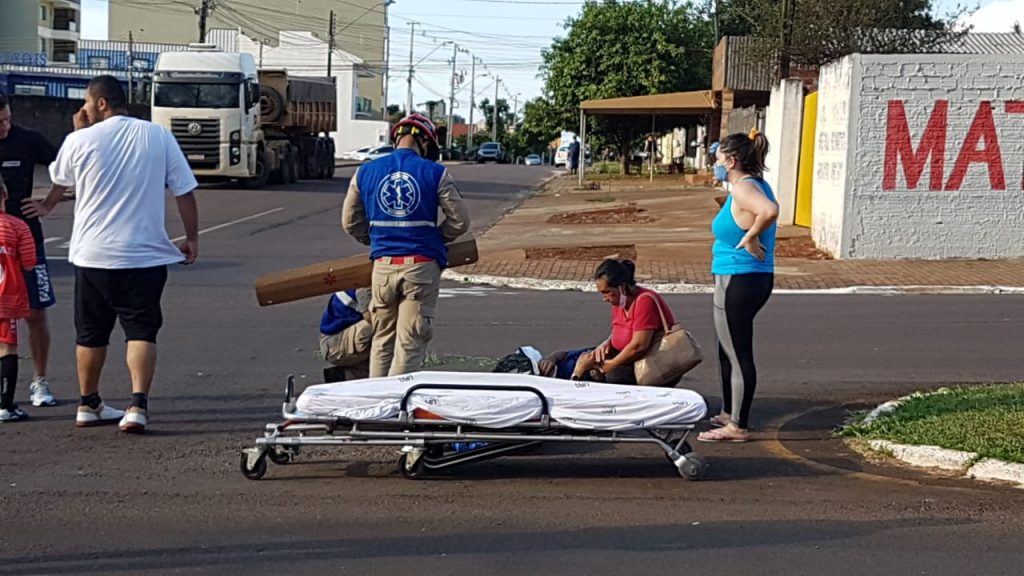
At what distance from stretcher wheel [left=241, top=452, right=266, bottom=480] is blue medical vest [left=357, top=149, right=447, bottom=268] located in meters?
1.34

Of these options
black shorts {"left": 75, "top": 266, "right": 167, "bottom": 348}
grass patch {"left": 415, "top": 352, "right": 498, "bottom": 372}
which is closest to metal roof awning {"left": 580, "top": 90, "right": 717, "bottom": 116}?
grass patch {"left": 415, "top": 352, "right": 498, "bottom": 372}

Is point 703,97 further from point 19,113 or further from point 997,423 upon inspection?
point 997,423

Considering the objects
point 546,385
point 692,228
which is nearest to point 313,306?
point 546,385

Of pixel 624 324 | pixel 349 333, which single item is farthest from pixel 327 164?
pixel 624 324

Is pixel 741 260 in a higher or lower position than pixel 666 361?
higher

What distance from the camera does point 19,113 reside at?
42.8m

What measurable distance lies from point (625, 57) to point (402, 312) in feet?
151

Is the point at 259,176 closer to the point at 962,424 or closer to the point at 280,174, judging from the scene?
the point at 280,174

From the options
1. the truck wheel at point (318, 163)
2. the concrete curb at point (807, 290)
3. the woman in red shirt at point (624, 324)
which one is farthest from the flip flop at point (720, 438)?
the truck wheel at point (318, 163)

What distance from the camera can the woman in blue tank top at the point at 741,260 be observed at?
7184 millimetres

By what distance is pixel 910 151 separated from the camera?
17.9 m

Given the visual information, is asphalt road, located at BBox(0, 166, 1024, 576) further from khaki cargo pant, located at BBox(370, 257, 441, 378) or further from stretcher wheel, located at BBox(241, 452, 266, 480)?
khaki cargo pant, located at BBox(370, 257, 441, 378)

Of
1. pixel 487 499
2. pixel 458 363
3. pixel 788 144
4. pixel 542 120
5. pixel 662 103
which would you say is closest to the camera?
pixel 487 499

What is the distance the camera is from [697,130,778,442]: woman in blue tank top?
23.6 feet
